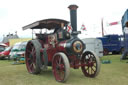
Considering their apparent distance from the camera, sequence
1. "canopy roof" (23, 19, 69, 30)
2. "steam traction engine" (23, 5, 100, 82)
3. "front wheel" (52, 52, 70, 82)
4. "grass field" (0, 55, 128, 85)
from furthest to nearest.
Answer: "canopy roof" (23, 19, 69, 30)
"steam traction engine" (23, 5, 100, 82)
"grass field" (0, 55, 128, 85)
"front wheel" (52, 52, 70, 82)

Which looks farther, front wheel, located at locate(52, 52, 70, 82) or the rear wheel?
the rear wheel

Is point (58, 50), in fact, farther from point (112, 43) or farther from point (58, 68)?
point (112, 43)

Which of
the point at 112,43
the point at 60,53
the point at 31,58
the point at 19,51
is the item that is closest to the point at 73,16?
the point at 60,53

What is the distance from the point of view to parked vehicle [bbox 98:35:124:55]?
15062mm

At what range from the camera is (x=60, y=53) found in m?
4.55

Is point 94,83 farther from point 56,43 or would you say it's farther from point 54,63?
point 56,43

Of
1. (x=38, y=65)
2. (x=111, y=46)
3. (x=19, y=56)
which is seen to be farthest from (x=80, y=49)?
(x=111, y=46)

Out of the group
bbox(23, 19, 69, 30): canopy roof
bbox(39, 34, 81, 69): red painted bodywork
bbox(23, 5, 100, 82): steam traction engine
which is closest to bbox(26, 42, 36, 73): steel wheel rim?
bbox(23, 5, 100, 82): steam traction engine

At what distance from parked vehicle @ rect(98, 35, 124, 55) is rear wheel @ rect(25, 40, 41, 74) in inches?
387

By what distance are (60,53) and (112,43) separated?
38.6ft

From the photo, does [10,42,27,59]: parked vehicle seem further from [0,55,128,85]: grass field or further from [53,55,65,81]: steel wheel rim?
[53,55,65,81]: steel wheel rim

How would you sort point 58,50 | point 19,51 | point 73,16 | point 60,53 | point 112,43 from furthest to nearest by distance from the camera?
point 112,43 → point 19,51 → point 73,16 → point 58,50 → point 60,53

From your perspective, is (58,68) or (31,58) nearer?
(58,68)

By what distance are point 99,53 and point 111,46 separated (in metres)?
4.99
